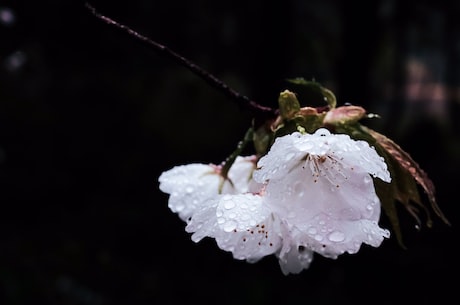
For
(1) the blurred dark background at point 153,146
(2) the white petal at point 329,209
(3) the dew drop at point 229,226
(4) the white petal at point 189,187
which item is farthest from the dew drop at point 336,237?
(1) the blurred dark background at point 153,146

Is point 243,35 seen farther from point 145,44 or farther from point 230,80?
point 145,44

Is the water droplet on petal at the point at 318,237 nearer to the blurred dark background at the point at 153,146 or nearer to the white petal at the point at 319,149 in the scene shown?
the white petal at the point at 319,149

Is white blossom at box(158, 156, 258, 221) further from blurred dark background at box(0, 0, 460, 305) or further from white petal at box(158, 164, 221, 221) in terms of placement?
blurred dark background at box(0, 0, 460, 305)

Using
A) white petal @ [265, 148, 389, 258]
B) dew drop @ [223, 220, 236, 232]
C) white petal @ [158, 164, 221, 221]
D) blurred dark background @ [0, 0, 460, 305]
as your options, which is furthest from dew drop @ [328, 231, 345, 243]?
blurred dark background @ [0, 0, 460, 305]

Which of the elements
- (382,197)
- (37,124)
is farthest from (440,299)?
(37,124)

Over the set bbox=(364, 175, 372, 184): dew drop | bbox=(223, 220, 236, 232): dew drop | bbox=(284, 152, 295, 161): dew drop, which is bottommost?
bbox=(223, 220, 236, 232): dew drop

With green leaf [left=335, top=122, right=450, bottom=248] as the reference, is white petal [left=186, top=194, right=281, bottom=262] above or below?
below
